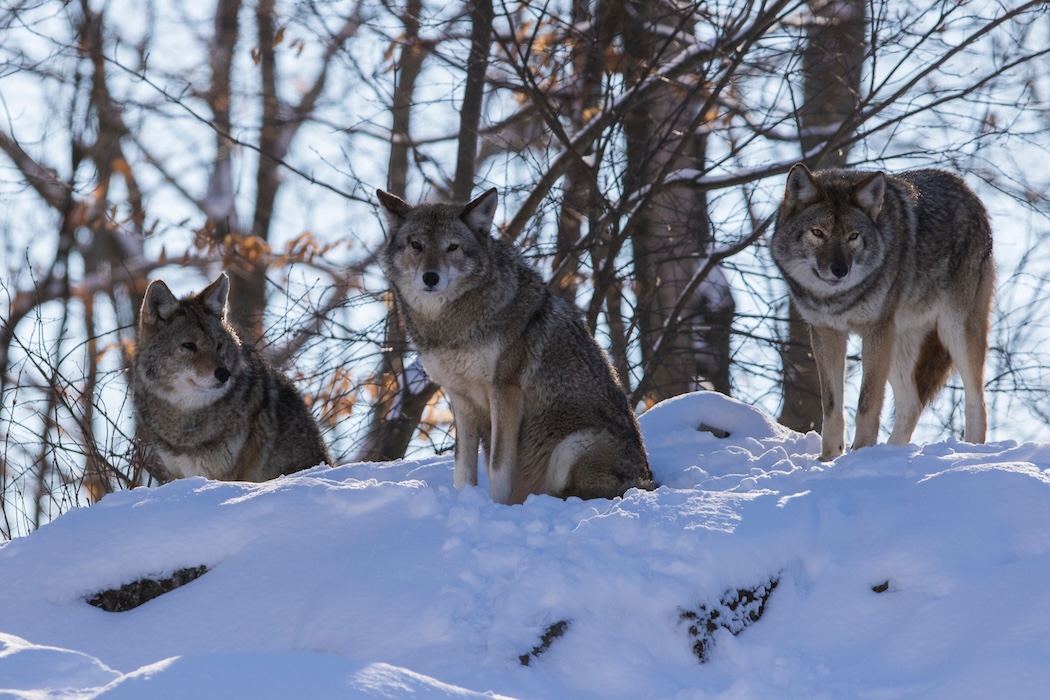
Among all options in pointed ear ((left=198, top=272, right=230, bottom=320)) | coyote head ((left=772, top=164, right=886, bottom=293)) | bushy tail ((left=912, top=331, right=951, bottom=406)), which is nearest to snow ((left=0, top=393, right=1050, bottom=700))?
coyote head ((left=772, top=164, right=886, bottom=293))

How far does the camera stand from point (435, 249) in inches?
270

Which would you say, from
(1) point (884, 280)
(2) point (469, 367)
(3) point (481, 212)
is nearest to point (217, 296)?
(3) point (481, 212)

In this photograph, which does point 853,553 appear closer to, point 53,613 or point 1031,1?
point 53,613

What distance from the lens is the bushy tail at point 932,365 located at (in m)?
7.91

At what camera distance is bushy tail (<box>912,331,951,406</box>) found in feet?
26.0

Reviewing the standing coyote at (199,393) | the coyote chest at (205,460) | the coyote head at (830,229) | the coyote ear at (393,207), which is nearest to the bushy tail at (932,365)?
the coyote head at (830,229)

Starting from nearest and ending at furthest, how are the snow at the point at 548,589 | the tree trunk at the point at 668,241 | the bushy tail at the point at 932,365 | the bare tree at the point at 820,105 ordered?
the snow at the point at 548,589, the bushy tail at the point at 932,365, the bare tree at the point at 820,105, the tree trunk at the point at 668,241

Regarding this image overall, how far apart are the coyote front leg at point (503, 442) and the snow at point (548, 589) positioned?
26.0 inches

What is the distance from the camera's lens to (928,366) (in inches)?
313

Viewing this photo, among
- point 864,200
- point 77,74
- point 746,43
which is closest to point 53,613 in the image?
point 864,200

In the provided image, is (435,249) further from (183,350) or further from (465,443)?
(183,350)

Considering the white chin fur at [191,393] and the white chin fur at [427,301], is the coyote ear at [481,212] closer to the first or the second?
the white chin fur at [427,301]

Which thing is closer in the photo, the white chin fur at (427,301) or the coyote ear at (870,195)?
the white chin fur at (427,301)

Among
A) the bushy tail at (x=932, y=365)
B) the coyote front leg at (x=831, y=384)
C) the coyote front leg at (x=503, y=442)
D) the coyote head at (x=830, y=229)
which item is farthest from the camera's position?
the bushy tail at (x=932, y=365)
